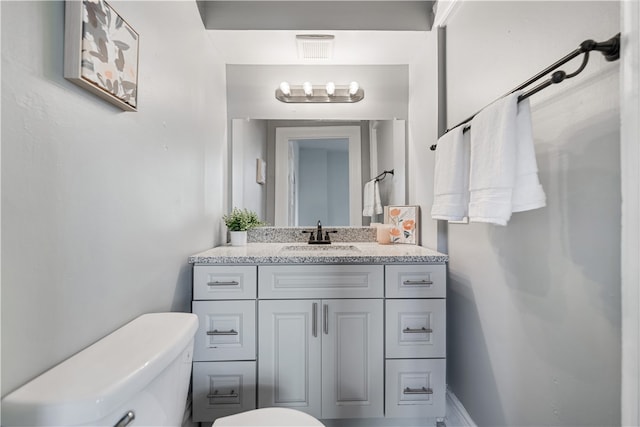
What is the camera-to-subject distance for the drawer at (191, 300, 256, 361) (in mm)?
1244

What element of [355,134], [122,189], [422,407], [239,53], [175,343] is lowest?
[422,407]

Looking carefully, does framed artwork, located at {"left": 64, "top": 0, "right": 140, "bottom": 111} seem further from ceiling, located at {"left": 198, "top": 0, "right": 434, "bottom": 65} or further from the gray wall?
the gray wall

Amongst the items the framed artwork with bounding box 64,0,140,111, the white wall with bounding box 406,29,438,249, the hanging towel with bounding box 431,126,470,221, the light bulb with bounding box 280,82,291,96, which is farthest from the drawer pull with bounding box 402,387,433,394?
the light bulb with bounding box 280,82,291,96

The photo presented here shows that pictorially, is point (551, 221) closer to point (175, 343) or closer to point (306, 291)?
point (306, 291)

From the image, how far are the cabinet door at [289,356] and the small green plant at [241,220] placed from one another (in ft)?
2.12

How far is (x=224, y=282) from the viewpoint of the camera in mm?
1265

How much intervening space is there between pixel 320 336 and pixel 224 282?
0.50 meters

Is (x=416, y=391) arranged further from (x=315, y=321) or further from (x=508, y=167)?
(x=508, y=167)

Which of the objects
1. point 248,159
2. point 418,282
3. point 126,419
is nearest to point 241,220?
point 248,159

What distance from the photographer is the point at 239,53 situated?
6.03 ft

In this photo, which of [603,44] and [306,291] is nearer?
[603,44]

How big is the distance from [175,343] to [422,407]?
1.15 meters

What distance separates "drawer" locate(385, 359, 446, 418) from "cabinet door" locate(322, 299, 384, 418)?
47mm

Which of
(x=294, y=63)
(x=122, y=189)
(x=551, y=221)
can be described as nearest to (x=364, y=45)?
(x=294, y=63)
